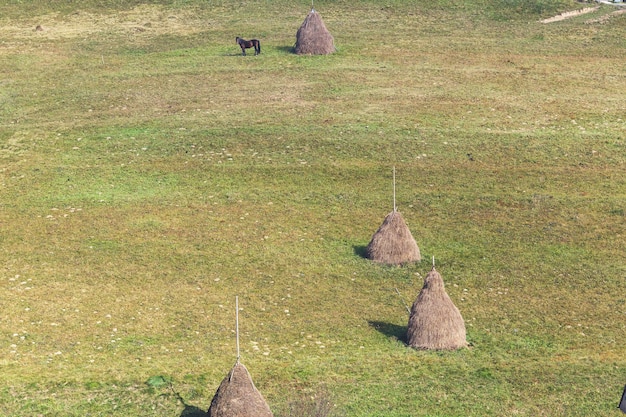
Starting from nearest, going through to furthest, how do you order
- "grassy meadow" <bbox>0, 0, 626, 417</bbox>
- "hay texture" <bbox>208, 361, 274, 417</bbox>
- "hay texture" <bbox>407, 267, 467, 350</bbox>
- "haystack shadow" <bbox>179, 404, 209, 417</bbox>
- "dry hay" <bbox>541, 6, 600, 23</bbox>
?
"hay texture" <bbox>208, 361, 274, 417</bbox> → "haystack shadow" <bbox>179, 404, 209, 417</bbox> → "grassy meadow" <bbox>0, 0, 626, 417</bbox> → "hay texture" <bbox>407, 267, 467, 350</bbox> → "dry hay" <bbox>541, 6, 600, 23</bbox>

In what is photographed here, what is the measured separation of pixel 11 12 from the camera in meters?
55.0

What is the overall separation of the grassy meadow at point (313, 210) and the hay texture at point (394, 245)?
12.3 inches

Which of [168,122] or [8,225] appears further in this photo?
[168,122]

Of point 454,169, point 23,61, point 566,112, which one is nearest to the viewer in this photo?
point 454,169

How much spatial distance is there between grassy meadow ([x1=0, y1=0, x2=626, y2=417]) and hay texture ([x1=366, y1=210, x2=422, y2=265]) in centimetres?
31

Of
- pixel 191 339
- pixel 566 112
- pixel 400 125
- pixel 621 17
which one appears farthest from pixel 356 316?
pixel 621 17

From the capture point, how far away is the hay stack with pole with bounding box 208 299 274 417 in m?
17.3

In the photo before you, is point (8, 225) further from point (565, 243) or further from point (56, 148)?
point (565, 243)

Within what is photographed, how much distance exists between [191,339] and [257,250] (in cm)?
565

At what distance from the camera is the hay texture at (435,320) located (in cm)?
2081

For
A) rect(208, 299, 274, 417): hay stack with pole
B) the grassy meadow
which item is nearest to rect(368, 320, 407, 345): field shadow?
the grassy meadow

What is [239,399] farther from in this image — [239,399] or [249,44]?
[249,44]

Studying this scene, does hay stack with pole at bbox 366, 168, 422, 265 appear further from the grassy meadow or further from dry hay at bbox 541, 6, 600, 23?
dry hay at bbox 541, 6, 600, 23

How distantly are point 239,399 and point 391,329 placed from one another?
18.5 ft
